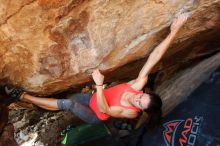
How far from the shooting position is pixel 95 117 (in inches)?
169

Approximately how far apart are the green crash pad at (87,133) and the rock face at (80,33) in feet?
2.59

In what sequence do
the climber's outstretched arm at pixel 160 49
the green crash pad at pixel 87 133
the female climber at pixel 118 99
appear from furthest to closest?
the green crash pad at pixel 87 133 < the female climber at pixel 118 99 < the climber's outstretched arm at pixel 160 49

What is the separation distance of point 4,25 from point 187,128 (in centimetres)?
234

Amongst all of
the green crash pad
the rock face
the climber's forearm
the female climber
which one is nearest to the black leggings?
the female climber

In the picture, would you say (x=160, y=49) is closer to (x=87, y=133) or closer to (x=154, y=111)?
(x=154, y=111)

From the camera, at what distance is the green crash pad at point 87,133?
4.62 m

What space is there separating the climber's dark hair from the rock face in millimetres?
565

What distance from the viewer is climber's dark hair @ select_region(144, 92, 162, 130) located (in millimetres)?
3796

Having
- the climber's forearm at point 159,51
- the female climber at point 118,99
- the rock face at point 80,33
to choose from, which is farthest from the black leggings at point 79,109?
the climber's forearm at point 159,51

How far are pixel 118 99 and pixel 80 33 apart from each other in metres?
0.92

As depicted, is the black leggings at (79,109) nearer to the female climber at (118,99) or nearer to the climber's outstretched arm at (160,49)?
the female climber at (118,99)

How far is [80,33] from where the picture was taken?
12.0 feet

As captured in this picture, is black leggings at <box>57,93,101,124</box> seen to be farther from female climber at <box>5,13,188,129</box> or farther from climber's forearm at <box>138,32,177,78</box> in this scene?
climber's forearm at <box>138,32,177,78</box>

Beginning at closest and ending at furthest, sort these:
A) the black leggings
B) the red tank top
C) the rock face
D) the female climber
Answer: the rock face < the female climber < the red tank top < the black leggings
